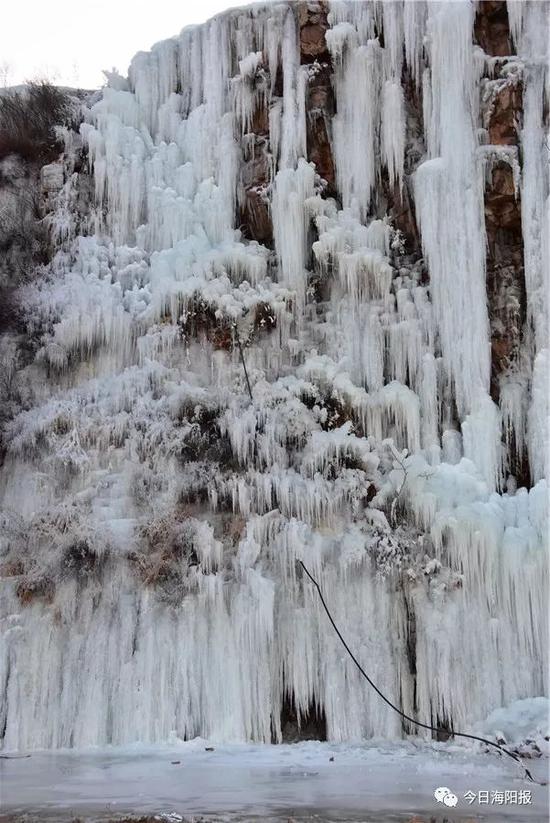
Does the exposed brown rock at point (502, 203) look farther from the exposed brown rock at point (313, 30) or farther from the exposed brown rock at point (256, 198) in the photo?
the exposed brown rock at point (313, 30)

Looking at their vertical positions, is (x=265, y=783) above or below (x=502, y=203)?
below

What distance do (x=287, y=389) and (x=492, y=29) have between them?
5618 mm

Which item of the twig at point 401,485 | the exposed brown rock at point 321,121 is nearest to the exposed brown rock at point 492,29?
the exposed brown rock at point 321,121

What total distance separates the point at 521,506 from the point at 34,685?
234 inches

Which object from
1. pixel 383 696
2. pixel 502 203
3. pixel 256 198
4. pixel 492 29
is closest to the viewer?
pixel 383 696

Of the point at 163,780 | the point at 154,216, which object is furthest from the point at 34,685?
the point at 154,216

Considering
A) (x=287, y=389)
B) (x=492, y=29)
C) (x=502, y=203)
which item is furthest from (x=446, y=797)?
(x=492, y=29)

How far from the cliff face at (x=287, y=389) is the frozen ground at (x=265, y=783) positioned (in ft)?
2.31

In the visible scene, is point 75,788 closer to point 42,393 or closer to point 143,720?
point 143,720

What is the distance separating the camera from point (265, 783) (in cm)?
751

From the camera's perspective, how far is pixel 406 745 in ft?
30.8

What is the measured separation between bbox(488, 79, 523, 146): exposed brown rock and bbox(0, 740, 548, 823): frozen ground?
295 inches

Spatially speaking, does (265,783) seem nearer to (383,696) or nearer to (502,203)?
(383,696)

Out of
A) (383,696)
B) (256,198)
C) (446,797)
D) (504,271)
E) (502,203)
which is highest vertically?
(256,198)
